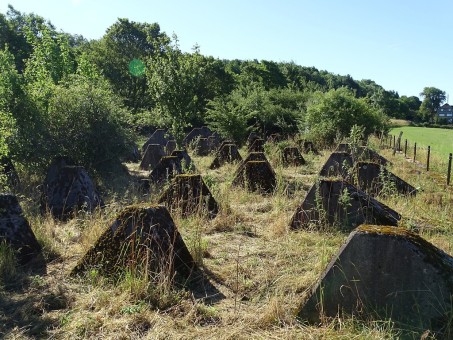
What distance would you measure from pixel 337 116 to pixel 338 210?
1438cm

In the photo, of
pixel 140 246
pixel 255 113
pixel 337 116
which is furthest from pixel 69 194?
pixel 337 116

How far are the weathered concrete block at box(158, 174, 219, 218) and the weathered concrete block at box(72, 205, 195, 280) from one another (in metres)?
2.06

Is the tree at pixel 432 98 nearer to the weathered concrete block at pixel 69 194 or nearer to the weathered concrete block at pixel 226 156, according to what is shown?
the weathered concrete block at pixel 226 156

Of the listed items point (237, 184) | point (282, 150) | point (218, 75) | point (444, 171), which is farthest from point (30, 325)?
point (218, 75)

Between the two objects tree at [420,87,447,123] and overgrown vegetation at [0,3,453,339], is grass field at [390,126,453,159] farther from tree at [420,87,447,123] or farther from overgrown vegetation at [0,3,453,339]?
tree at [420,87,447,123]

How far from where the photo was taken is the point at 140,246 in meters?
4.35

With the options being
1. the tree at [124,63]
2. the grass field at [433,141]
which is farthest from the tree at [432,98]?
the tree at [124,63]

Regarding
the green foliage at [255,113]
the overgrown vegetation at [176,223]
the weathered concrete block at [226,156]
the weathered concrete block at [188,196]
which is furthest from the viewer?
the green foliage at [255,113]

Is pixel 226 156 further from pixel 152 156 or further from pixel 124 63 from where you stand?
pixel 124 63

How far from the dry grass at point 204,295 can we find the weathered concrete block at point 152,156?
7199 millimetres

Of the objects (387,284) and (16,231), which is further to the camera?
(16,231)

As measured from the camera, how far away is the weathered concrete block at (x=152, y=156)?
44.5ft

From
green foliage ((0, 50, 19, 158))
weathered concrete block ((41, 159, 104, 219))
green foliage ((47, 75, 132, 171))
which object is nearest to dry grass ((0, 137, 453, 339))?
weathered concrete block ((41, 159, 104, 219))

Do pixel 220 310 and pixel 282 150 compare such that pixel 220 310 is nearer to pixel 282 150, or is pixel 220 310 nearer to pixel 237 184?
pixel 237 184
